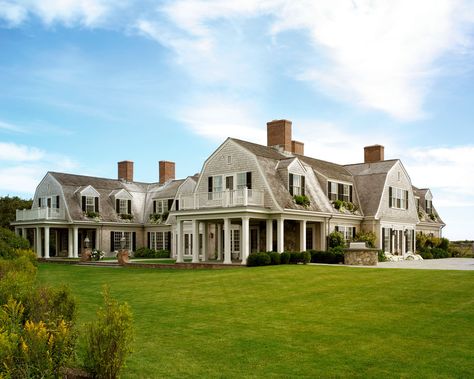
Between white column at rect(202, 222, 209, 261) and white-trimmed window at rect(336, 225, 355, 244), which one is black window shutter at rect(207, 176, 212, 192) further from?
white-trimmed window at rect(336, 225, 355, 244)

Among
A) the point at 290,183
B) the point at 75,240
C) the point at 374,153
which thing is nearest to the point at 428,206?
the point at 374,153

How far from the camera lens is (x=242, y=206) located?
29641 mm

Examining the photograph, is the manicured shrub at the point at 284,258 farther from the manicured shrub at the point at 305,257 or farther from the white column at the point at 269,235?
the white column at the point at 269,235

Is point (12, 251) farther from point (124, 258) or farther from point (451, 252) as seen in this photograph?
point (451, 252)

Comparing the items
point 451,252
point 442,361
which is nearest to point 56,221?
point 451,252

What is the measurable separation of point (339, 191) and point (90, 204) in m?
22.0

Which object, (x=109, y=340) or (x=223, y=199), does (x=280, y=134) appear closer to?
(x=223, y=199)

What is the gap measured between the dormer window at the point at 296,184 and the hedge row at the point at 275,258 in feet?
15.6

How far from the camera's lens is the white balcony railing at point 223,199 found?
30.3 m

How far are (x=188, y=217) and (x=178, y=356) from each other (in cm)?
2362

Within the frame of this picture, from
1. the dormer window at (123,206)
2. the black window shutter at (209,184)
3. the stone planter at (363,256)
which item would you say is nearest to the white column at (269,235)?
the stone planter at (363,256)

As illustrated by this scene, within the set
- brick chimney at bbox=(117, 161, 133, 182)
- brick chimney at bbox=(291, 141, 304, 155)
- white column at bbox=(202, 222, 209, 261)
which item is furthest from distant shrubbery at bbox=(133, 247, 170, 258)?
brick chimney at bbox=(291, 141, 304, 155)

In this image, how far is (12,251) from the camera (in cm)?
1823

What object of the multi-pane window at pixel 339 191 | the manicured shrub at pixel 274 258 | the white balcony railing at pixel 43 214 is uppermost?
the multi-pane window at pixel 339 191
